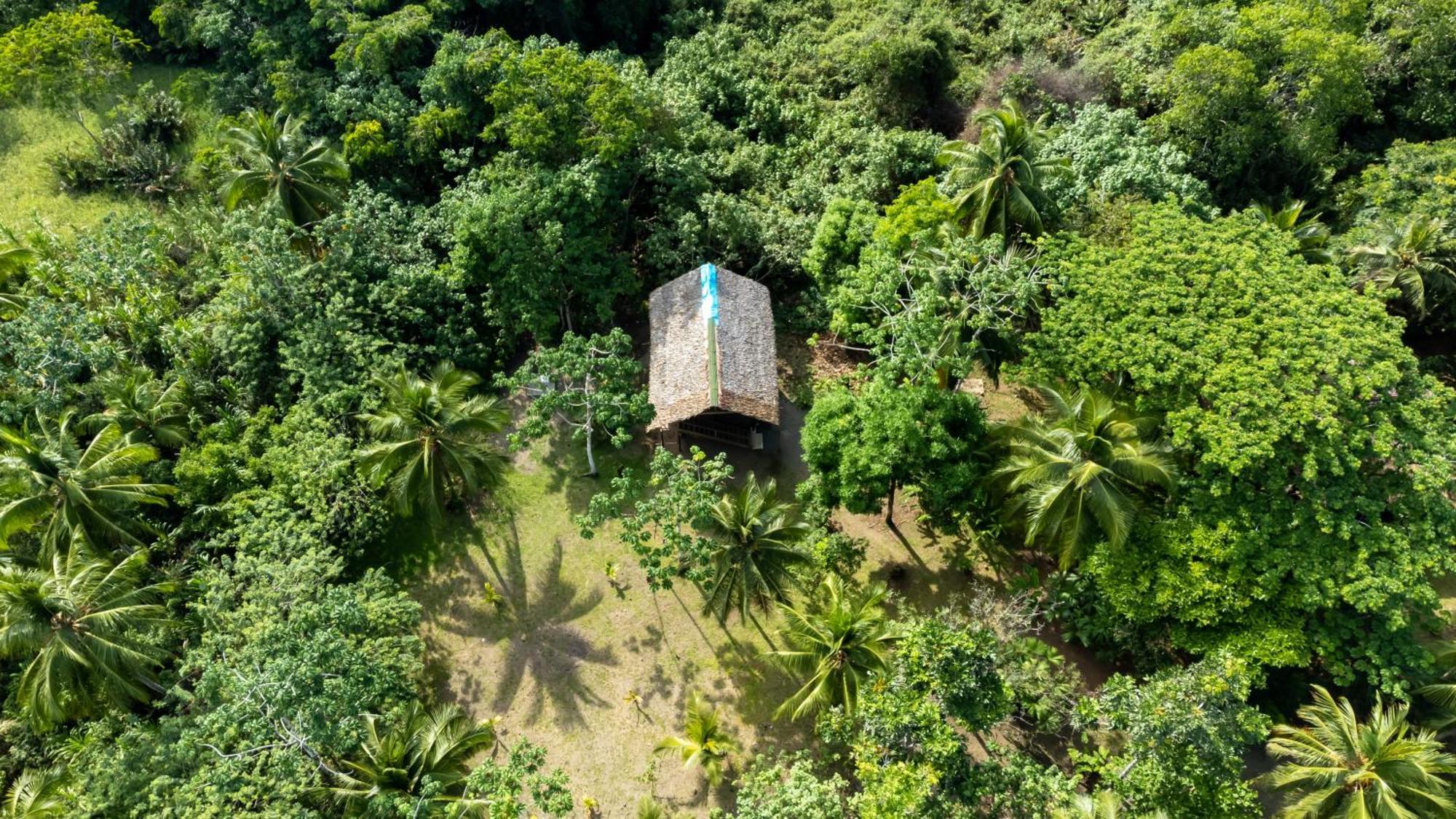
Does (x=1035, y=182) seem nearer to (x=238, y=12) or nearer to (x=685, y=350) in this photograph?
(x=685, y=350)

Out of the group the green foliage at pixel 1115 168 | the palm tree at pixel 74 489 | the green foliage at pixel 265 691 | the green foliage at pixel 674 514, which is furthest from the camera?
the green foliage at pixel 1115 168

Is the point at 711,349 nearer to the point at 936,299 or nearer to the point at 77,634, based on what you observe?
the point at 936,299

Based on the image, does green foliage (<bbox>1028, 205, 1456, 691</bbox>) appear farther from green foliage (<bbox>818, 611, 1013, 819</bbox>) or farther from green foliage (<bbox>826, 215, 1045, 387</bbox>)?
green foliage (<bbox>818, 611, 1013, 819</bbox>)

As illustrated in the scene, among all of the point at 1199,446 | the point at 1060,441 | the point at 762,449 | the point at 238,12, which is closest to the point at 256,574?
the point at 762,449

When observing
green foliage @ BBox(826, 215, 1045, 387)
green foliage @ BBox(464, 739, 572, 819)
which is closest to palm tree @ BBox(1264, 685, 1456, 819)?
green foliage @ BBox(826, 215, 1045, 387)

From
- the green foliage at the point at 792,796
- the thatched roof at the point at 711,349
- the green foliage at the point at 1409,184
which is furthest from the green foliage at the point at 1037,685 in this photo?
the green foliage at the point at 1409,184

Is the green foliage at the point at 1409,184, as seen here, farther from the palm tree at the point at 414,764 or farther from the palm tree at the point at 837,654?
the palm tree at the point at 414,764
